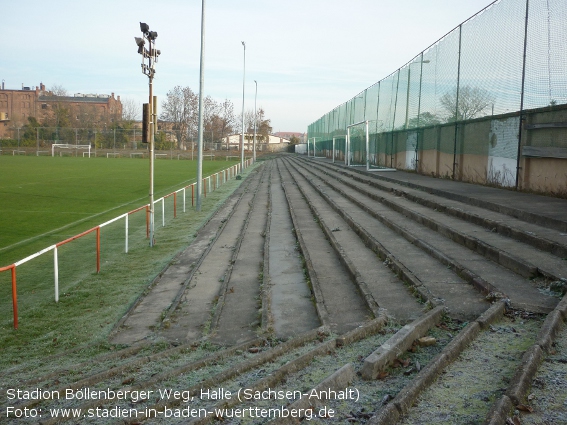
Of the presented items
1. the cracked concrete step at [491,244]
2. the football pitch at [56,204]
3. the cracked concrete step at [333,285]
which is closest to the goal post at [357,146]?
the football pitch at [56,204]

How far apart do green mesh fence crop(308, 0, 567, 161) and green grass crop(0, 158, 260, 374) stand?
789cm

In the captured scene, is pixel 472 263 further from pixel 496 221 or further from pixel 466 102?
pixel 466 102

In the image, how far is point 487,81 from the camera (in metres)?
15.5

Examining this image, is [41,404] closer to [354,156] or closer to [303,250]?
[303,250]

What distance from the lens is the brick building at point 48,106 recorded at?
10162 cm

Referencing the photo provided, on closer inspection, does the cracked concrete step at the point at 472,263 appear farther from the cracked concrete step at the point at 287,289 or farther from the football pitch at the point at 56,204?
the football pitch at the point at 56,204

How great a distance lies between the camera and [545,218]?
8758 millimetres

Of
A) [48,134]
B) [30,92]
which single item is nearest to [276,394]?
[48,134]

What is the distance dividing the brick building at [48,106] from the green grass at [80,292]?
3514 inches

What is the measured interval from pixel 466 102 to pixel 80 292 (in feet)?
40.6

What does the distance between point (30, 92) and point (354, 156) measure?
103 meters

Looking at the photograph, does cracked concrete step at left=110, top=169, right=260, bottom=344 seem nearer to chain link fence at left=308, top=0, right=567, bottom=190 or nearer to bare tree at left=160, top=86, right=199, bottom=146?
chain link fence at left=308, top=0, right=567, bottom=190

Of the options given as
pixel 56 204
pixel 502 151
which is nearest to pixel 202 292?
pixel 502 151

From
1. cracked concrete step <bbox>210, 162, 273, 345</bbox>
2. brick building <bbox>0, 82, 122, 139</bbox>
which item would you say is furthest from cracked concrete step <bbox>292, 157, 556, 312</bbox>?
brick building <bbox>0, 82, 122, 139</bbox>
